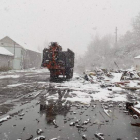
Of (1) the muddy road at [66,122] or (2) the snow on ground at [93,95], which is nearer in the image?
(1) the muddy road at [66,122]

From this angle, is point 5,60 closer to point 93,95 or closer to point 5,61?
point 5,61

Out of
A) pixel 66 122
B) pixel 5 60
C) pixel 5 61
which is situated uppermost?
pixel 5 60

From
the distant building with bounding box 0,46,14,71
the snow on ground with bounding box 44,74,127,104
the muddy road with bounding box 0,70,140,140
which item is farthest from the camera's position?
the distant building with bounding box 0,46,14,71

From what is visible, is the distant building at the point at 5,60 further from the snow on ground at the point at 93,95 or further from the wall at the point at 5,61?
the snow on ground at the point at 93,95

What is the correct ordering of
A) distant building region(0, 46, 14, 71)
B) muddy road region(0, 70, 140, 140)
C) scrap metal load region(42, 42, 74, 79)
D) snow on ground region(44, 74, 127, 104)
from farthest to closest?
distant building region(0, 46, 14, 71)
scrap metal load region(42, 42, 74, 79)
snow on ground region(44, 74, 127, 104)
muddy road region(0, 70, 140, 140)

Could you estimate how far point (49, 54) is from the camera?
16.6 meters

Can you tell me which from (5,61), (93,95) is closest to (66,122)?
(93,95)

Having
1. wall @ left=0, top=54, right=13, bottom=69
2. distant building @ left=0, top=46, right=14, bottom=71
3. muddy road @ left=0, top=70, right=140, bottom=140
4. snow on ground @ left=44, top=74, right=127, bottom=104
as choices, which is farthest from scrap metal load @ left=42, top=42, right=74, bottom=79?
wall @ left=0, top=54, right=13, bottom=69

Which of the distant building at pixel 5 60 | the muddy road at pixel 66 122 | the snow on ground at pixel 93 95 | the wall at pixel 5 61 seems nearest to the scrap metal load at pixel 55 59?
the snow on ground at pixel 93 95

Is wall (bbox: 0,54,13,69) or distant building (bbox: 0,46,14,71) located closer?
distant building (bbox: 0,46,14,71)

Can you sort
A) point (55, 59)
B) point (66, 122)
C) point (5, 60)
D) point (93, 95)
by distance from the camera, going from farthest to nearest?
1. point (5, 60)
2. point (55, 59)
3. point (93, 95)
4. point (66, 122)

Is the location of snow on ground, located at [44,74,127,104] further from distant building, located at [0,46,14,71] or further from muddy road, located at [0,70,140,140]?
distant building, located at [0,46,14,71]

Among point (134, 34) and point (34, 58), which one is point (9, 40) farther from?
point (134, 34)

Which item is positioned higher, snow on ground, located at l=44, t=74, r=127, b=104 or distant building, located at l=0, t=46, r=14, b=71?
distant building, located at l=0, t=46, r=14, b=71
